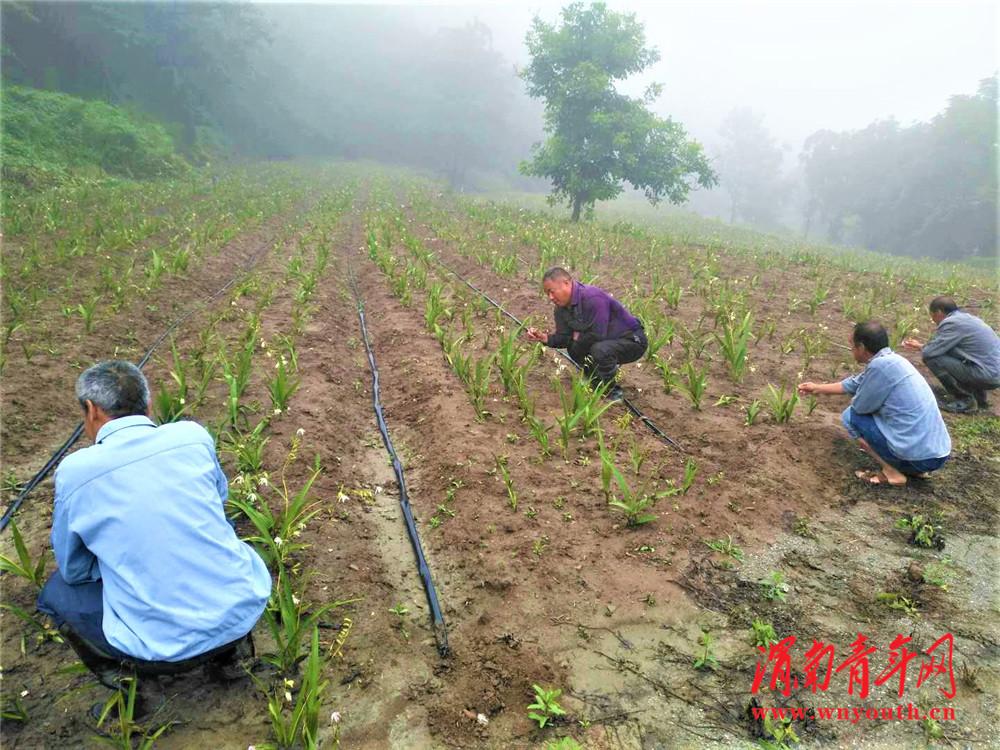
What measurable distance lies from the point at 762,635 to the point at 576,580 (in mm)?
1041

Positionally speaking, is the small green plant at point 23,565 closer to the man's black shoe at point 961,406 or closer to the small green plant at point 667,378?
the small green plant at point 667,378

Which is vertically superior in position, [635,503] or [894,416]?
[894,416]

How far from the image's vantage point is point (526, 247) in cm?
1349

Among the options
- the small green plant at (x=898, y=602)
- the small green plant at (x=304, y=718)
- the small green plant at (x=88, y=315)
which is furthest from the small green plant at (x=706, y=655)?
the small green plant at (x=88, y=315)

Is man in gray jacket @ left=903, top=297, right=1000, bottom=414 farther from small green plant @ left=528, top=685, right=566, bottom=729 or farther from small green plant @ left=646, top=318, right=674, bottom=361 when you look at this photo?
small green plant @ left=528, top=685, right=566, bottom=729

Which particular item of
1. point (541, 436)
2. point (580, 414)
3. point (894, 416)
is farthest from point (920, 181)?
point (541, 436)

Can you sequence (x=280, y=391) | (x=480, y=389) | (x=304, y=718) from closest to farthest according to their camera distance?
(x=304, y=718), (x=280, y=391), (x=480, y=389)

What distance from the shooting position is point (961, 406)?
580 cm

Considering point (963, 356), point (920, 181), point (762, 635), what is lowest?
point (762, 635)

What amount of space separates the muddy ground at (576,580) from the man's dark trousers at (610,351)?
0.47m

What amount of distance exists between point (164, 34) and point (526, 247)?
99.3 ft

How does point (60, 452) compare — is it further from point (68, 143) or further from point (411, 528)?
point (68, 143)

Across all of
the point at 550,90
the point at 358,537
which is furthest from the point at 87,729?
the point at 550,90

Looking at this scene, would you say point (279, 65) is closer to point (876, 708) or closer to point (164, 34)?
point (164, 34)
